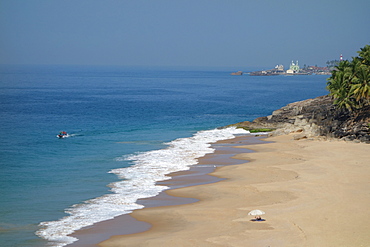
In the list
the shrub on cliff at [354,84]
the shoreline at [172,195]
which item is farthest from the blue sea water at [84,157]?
the shrub on cliff at [354,84]

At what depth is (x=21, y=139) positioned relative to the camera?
5991 centimetres

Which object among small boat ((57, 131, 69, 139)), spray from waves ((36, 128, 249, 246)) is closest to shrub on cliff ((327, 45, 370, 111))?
spray from waves ((36, 128, 249, 246))

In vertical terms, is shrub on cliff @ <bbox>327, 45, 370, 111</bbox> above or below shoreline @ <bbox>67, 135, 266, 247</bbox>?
above

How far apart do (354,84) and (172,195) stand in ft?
117

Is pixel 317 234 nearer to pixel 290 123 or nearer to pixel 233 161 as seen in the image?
pixel 233 161

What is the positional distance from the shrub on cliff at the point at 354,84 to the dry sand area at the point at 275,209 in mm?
15167

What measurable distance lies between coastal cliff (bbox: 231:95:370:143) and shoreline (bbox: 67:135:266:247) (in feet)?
21.9

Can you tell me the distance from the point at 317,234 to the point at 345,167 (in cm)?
1785

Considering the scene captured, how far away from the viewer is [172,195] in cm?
3356

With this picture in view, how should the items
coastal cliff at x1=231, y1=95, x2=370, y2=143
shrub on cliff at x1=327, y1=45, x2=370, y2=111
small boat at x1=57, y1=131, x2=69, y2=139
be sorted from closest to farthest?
coastal cliff at x1=231, y1=95, x2=370, y2=143
shrub on cliff at x1=327, y1=45, x2=370, y2=111
small boat at x1=57, y1=131, x2=69, y2=139

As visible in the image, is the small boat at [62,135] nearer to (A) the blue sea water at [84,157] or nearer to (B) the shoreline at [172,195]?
(A) the blue sea water at [84,157]

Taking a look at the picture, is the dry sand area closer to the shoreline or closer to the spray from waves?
the shoreline

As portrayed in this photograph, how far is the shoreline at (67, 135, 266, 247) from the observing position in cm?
2545

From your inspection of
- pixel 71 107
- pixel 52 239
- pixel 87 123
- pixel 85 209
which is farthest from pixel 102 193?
pixel 71 107
